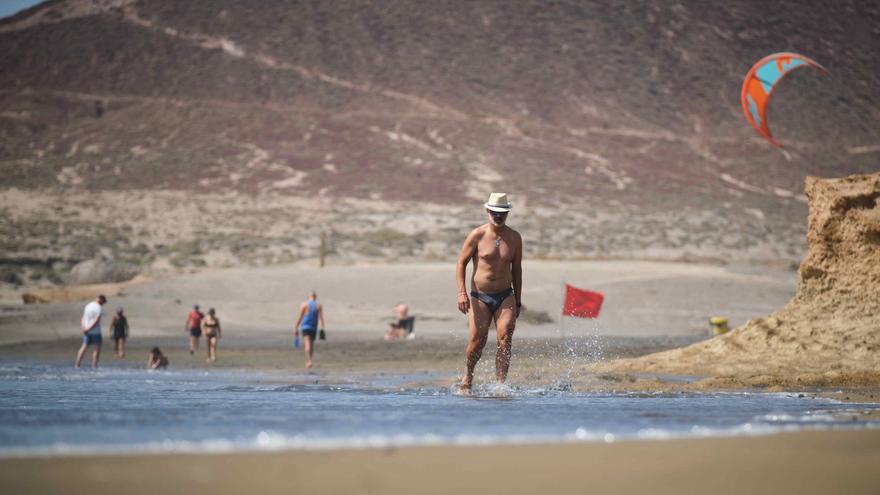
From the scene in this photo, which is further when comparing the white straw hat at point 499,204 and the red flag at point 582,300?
the red flag at point 582,300

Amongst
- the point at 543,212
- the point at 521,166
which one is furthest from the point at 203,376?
the point at 521,166

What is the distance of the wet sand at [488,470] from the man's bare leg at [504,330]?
15.5 ft

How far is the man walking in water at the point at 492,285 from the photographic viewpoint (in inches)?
408

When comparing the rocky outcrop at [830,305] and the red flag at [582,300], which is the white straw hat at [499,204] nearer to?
the rocky outcrop at [830,305]

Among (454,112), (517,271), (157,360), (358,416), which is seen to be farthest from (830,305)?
(454,112)

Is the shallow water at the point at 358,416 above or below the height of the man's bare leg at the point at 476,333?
below

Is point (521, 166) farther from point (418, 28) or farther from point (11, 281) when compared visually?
point (11, 281)

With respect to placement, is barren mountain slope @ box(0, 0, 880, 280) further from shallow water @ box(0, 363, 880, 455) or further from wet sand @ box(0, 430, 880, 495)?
Answer: wet sand @ box(0, 430, 880, 495)

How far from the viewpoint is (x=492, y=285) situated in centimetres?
1043

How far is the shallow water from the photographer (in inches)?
235

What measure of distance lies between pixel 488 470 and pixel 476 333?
5655 mm

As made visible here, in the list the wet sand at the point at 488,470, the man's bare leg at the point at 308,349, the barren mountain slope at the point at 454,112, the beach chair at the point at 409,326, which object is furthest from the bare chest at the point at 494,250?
the barren mountain slope at the point at 454,112

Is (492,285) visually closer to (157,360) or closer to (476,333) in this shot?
(476,333)

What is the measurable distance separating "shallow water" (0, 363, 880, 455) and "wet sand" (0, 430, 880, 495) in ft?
1.54
